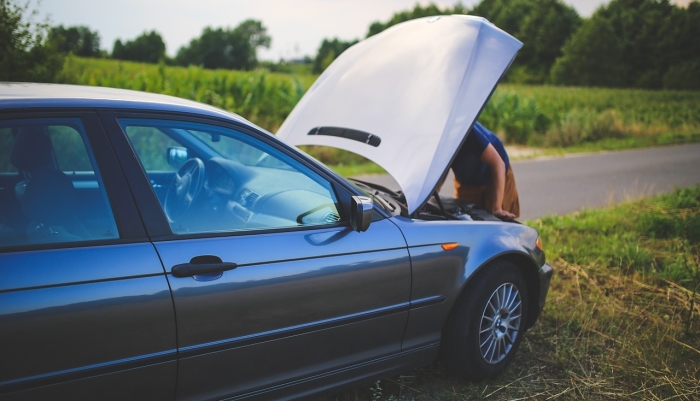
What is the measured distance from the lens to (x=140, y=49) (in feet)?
152

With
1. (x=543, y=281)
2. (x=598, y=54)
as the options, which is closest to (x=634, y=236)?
(x=543, y=281)

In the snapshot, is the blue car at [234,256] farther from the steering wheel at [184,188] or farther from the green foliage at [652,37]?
the green foliage at [652,37]

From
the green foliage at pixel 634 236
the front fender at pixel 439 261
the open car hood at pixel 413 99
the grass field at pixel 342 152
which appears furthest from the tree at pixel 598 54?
the front fender at pixel 439 261

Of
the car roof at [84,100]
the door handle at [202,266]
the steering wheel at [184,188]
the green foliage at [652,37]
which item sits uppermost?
the green foliage at [652,37]

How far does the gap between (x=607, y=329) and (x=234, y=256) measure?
10.3ft

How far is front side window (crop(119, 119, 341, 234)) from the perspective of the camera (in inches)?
96.7

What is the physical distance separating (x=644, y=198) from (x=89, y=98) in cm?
792

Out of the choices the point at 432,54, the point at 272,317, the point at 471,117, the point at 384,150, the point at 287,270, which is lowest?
the point at 272,317

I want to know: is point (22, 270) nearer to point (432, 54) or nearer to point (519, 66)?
point (432, 54)

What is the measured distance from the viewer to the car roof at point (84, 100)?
2092 mm

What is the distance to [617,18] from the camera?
6506 centimetres

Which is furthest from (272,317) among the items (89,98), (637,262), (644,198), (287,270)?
(644,198)

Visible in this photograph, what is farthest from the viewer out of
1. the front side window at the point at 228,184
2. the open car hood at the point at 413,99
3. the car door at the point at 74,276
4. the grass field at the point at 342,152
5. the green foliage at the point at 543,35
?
the green foliage at the point at 543,35

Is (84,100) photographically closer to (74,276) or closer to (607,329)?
(74,276)
